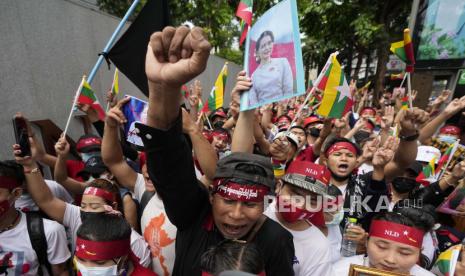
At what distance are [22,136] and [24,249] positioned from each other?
0.90 m

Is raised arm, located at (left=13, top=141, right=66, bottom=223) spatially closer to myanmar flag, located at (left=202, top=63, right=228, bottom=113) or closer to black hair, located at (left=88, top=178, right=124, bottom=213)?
black hair, located at (left=88, top=178, right=124, bottom=213)

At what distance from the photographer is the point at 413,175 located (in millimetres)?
3309

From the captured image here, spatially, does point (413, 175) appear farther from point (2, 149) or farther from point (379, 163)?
point (2, 149)

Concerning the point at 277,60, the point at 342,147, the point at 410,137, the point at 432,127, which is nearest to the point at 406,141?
the point at 410,137

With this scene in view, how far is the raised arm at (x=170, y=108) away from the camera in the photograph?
888 mm

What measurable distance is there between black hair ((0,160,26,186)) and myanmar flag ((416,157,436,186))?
4004 millimetres

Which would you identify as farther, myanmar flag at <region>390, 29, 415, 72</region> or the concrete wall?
the concrete wall

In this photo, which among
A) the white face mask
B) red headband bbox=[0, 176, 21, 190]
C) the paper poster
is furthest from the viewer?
the paper poster

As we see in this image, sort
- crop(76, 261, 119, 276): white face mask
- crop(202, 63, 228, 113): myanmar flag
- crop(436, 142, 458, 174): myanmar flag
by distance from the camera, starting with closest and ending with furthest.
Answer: crop(76, 261, 119, 276): white face mask < crop(436, 142, 458, 174): myanmar flag < crop(202, 63, 228, 113): myanmar flag

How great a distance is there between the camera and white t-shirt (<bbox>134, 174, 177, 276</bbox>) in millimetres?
1857

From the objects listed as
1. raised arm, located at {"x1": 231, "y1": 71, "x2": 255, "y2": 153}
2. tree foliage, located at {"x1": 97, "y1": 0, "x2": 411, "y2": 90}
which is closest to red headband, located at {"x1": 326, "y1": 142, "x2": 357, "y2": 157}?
raised arm, located at {"x1": 231, "y1": 71, "x2": 255, "y2": 153}

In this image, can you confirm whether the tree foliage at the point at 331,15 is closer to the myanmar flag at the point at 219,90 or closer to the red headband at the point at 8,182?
the myanmar flag at the point at 219,90

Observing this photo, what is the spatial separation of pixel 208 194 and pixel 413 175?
2.96m

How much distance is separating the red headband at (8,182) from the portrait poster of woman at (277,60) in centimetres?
176
